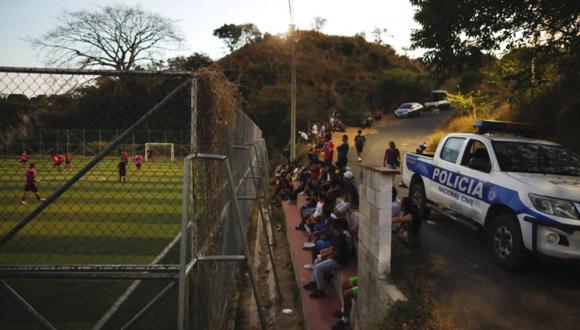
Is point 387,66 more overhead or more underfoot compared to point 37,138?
more overhead

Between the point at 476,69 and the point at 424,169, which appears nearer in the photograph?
the point at 424,169

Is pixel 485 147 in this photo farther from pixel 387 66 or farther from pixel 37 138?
pixel 387 66

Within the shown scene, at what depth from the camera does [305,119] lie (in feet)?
132

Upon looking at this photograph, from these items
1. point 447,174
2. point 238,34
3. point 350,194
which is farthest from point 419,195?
point 238,34

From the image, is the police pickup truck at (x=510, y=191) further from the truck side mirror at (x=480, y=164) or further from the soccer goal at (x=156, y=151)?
the soccer goal at (x=156, y=151)

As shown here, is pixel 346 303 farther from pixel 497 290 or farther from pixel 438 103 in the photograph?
pixel 438 103

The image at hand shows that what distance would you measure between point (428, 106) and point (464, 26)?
3663cm

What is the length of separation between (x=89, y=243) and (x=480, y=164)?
903cm

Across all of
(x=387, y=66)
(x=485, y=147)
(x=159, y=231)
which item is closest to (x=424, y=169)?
(x=485, y=147)

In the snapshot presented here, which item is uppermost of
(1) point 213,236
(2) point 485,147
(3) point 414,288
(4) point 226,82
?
(4) point 226,82

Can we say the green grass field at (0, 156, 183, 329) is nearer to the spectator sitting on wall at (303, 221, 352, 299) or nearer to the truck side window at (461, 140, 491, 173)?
the spectator sitting on wall at (303, 221, 352, 299)

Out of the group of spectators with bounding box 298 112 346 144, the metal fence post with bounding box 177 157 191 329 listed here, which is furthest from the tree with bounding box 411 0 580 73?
the group of spectators with bounding box 298 112 346 144

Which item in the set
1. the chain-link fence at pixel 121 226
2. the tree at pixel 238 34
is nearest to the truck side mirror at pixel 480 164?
the chain-link fence at pixel 121 226

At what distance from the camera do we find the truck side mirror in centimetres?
644
